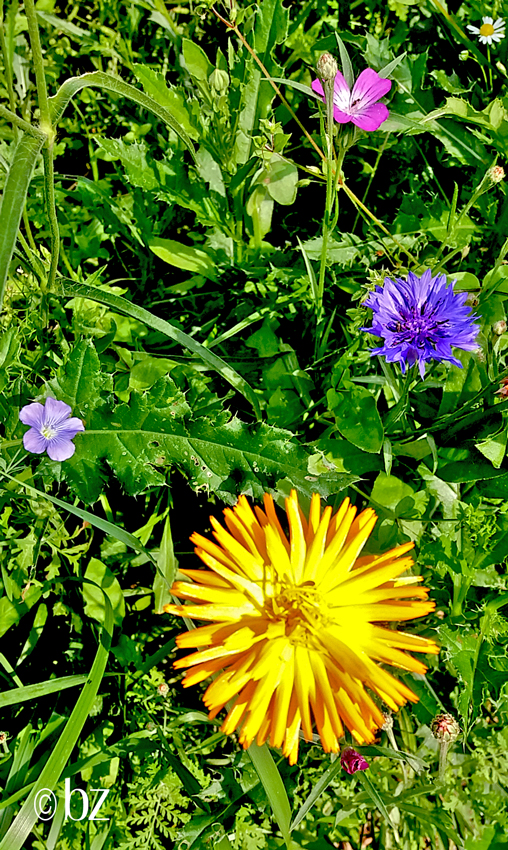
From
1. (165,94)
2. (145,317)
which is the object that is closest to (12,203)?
(145,317)

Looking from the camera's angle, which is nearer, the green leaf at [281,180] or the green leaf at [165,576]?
the green leaf at [165,576]

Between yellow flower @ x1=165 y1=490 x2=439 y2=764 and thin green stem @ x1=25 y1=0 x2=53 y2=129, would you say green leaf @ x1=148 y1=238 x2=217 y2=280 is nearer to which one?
thin green stem @ x1=25 y1=0 x2=53 y2=129

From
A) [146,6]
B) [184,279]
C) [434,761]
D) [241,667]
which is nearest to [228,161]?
[184,279]

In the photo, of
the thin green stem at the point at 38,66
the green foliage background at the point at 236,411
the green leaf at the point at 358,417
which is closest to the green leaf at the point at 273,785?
the green foliage background at the point at 236,411

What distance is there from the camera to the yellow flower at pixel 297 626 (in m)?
1.32

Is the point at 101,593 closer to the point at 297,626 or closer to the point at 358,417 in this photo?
the point at 297,626

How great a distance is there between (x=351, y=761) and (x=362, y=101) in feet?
5.25

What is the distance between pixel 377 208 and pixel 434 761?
177 centimetres

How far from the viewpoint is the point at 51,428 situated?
161 centimetres

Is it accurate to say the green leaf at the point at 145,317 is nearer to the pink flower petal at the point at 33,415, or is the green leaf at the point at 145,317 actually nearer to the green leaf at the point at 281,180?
the pink flower petal at the point at 33,415

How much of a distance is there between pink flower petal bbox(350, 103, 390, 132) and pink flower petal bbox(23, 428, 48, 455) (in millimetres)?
1045

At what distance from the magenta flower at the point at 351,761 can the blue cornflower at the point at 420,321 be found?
0.90 m

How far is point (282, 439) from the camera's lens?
175 cm

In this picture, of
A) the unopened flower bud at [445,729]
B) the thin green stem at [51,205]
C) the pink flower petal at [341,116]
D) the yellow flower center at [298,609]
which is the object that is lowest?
the unopened flower bud at [445,729]
